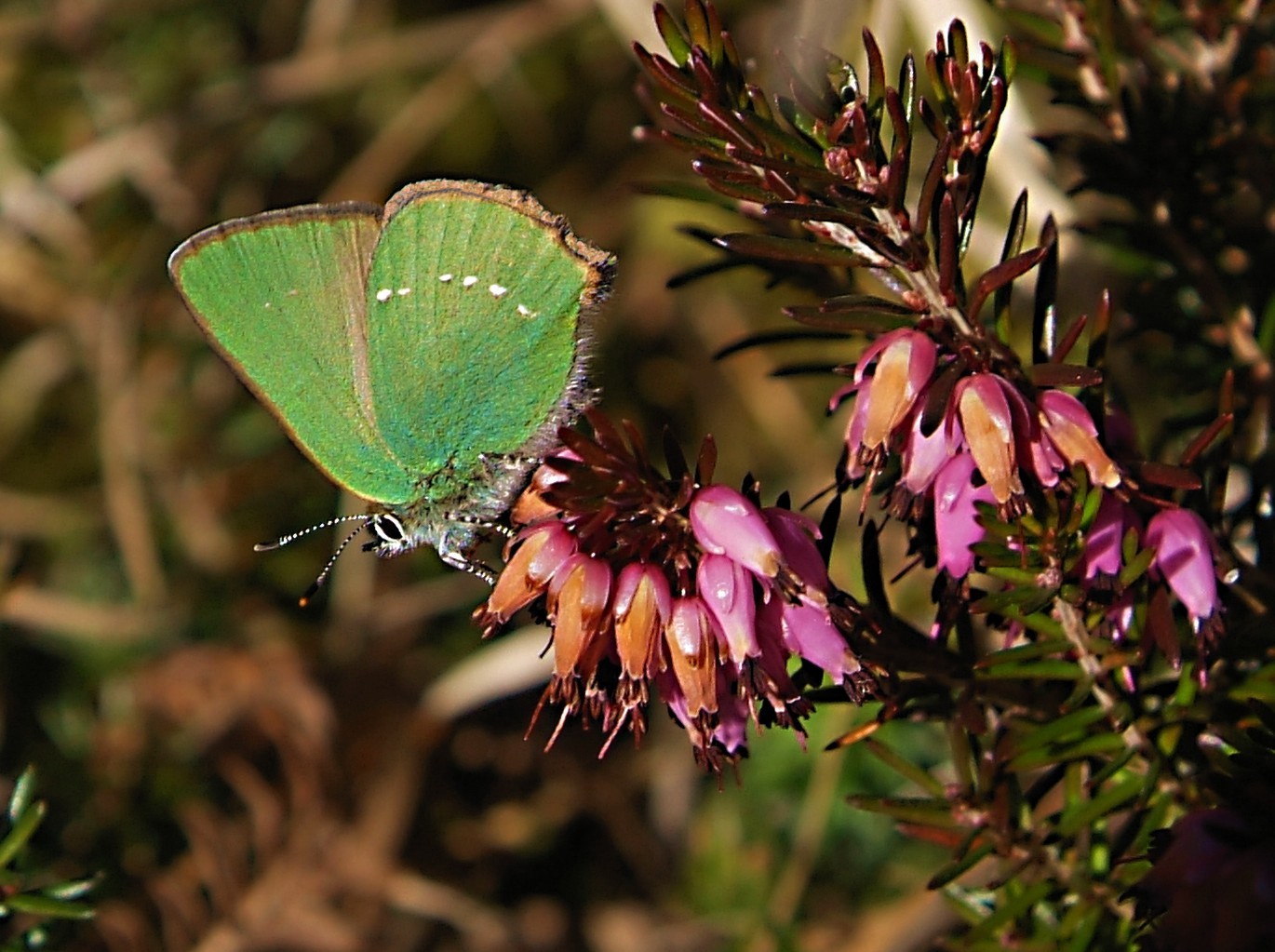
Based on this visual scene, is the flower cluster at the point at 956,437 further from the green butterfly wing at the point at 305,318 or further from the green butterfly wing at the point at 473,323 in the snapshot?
the green butterfly wing at the point at 305,318

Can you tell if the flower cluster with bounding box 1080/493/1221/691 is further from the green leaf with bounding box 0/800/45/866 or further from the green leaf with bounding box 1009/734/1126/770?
the green leaf with bounding box 0/800/45/866

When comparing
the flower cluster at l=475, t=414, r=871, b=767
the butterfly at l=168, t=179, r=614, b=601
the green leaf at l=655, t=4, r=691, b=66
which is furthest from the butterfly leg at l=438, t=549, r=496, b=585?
the green leaf at l=655, t=4, r=691, b=66

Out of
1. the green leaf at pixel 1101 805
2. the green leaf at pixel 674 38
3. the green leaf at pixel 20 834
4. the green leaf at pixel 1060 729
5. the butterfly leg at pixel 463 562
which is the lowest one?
the green leaf at pixel 1101 805

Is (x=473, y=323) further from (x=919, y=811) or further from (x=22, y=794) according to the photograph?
(x=919, y=811)

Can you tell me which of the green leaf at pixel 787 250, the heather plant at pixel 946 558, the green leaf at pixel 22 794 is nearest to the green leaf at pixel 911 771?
the heather plant at pixel 946 558

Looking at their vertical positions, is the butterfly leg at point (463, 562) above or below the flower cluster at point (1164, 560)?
above

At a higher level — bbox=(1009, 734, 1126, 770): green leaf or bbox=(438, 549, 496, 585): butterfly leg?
A: bbox=(438, 549, 496, 585): butterfly leg

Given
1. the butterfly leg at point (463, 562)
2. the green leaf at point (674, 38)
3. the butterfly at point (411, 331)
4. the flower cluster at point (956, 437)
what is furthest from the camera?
the butterfly at point (411, 331)
